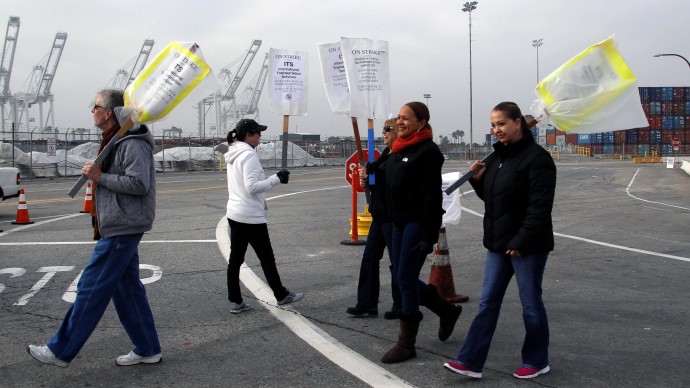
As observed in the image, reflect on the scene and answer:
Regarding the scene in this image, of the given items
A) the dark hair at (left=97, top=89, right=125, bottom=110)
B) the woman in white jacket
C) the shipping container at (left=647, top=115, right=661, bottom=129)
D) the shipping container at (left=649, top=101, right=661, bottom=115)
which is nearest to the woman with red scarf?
the woman in white jacket

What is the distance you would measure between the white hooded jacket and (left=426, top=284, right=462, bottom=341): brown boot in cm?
178

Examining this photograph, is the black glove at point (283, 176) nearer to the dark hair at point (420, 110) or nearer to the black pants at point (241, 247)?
the black pants at point (241, 247)

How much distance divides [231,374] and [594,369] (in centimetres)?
247

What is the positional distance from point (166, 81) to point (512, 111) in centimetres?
241

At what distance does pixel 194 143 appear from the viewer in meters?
50.5

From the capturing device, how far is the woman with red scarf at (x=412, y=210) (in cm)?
458

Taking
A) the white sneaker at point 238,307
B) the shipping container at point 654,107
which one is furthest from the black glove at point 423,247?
the shipping container at point 654,107

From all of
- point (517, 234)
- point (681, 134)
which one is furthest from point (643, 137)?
point (517, 234)

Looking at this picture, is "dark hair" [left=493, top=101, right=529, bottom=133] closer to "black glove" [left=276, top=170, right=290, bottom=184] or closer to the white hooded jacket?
"black glove" [left=276, top=170, right=290, bottom=184]

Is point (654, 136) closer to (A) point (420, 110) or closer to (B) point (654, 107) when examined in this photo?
(B) point (654, 107)

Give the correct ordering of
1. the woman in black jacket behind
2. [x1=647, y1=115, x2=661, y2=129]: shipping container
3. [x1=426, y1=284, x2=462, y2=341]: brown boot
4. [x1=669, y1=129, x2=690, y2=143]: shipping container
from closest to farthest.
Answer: the woman in black jacket behind
[x1=426, y1=284, x2=462, y2=341]: brown boot
[x1=647, y1=115, x2=661, y2=129]: shipping container
[x1=669, y1=129, x2=690, y2=143]: shipping container

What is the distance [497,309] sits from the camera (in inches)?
169

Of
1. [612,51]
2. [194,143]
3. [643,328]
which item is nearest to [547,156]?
[612,51]

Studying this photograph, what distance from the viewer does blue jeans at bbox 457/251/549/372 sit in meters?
4.21
